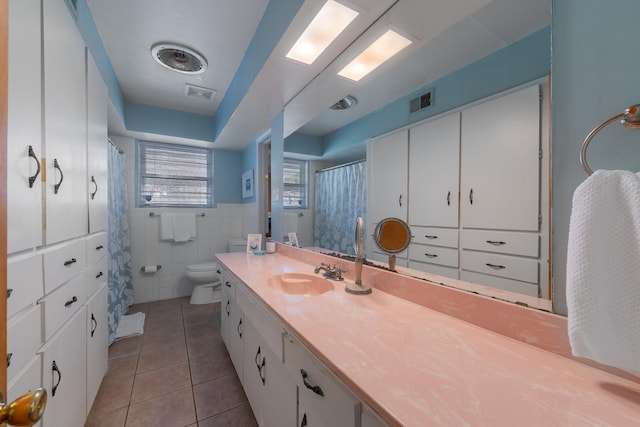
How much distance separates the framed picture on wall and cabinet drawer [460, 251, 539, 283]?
8.81 feet

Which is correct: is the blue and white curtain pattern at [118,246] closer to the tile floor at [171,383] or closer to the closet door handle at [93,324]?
the tile floor at [171,383]

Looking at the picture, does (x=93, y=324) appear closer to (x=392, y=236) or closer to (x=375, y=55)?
(x=392, y=236)

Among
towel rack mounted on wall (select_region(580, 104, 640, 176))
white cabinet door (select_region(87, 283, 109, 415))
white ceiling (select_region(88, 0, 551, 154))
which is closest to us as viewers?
towel rack mounted on wall (select_region(580, 104, 640, 176))

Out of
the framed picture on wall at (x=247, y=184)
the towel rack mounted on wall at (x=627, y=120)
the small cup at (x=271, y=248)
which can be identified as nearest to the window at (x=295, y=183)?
the small cup at (x=271, y=248)

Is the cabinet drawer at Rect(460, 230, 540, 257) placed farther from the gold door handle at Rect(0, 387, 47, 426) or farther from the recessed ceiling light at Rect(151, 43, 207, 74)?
the recessed ceiling light at Rect(151, 43, 207, 74)

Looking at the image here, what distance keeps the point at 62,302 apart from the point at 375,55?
185cm

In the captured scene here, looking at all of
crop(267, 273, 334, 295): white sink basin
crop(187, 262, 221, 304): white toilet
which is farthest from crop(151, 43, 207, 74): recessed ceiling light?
crop(187, 262, 221, 304): white toilet

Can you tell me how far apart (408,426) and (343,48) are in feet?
5.25

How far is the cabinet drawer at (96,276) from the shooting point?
52.1 inches

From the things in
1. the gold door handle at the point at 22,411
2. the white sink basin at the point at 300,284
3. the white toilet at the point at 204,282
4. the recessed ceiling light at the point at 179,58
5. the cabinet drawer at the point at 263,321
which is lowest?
the white toilet at the point at 204,282

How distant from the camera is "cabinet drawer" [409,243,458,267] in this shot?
0.92 metres

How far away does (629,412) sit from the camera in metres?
0.43

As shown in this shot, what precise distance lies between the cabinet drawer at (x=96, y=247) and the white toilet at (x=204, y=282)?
139cm

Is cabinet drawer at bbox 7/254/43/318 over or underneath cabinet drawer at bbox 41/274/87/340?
over
